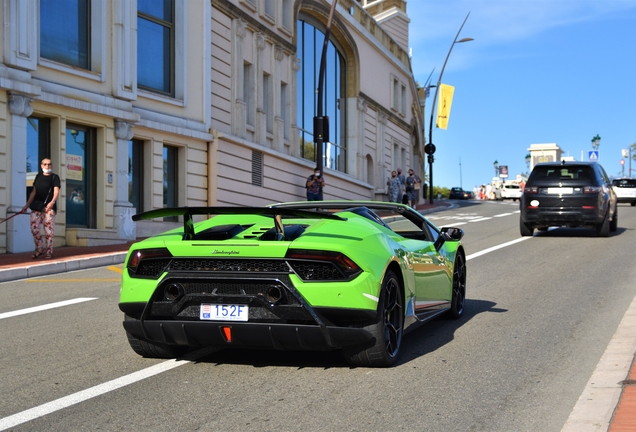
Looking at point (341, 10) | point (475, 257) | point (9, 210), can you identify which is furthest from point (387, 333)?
point (341, 10)

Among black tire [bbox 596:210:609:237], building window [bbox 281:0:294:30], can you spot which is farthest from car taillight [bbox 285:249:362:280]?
building window [bbox 281:0:294:30]

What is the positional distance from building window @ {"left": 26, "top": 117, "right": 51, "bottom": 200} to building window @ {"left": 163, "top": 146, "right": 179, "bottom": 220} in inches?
221

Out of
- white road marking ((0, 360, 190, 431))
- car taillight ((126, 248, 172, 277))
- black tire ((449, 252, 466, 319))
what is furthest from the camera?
black tire ((449, 252, 466, 319))

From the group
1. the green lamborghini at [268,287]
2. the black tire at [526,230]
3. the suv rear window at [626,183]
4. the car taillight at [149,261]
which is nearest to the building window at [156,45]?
the black tire at [526,230]

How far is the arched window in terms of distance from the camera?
126ft

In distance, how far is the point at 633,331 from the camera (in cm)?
762

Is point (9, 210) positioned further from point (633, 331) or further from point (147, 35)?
point (633, 331)

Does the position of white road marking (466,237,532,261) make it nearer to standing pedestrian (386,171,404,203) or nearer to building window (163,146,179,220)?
building window (163,146,179,220)

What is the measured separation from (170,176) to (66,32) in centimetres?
617

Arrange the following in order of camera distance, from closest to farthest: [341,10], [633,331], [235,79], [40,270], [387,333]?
[387,333] < [633,331] < [40,270] < [235,79] < [341,10]

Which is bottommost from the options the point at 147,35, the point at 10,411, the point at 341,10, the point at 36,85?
the point at 10,411

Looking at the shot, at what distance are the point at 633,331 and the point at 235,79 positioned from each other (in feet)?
79.1

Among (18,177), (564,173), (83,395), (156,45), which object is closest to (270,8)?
(156,45)

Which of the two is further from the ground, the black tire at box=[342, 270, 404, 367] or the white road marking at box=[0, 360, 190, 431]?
the black tire at box=[342, 270, 404, 367]
